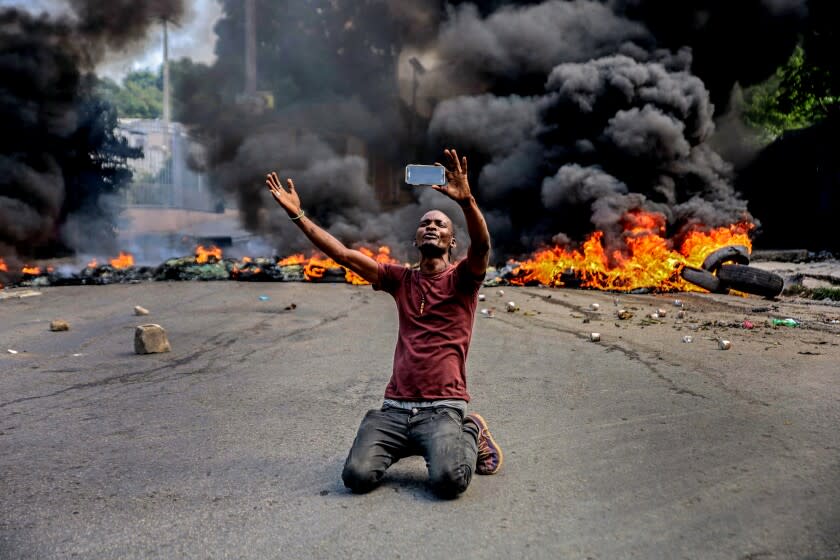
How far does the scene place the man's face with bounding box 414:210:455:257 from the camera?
357cm

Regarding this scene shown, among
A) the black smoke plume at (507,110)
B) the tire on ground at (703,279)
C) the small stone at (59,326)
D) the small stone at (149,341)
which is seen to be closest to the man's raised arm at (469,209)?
the small stone at (149,341)

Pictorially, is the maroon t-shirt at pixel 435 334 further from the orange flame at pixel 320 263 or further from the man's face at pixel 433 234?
the orange flame at pixel 320 263

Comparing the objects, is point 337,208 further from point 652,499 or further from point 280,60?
point 652,499

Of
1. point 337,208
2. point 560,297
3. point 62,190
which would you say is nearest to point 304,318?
point 560,297

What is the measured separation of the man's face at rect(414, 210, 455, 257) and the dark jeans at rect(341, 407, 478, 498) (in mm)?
790

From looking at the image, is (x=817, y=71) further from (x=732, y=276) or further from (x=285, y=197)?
(x=285, y=197)

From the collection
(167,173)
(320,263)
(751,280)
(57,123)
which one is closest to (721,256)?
(751,280)

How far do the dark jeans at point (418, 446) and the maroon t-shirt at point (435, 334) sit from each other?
0.11m

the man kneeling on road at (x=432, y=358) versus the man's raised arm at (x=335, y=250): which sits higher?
the man's raised arm at (x=335, y=250)

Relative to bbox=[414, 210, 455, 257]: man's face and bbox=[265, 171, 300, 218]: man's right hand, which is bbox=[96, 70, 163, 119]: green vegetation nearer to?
bbox=[265, 171, 300, 218]: man's right hand

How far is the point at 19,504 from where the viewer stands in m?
3.20

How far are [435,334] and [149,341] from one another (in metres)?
4.76

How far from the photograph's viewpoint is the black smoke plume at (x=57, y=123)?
1888 cm

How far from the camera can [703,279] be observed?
516 inches
